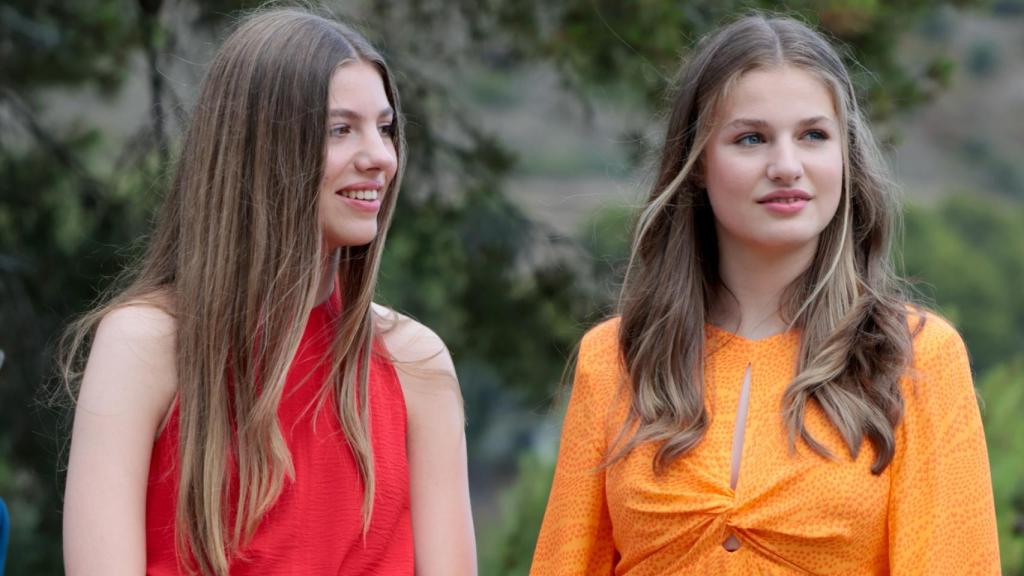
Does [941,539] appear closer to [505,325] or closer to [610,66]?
[610,66]

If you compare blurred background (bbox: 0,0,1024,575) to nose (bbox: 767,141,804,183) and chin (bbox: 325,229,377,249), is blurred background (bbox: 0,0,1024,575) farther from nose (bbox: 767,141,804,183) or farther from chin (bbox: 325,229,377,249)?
chin (bbox: 325,229,377,249)

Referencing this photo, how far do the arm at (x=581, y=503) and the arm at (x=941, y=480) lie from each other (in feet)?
1.78

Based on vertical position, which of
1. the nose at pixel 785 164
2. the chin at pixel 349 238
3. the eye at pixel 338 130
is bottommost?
the chin at pixel 349 238

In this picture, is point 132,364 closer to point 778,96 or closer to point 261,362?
point 261,362

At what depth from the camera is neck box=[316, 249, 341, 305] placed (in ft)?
9.11

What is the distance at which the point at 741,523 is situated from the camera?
2574 mm

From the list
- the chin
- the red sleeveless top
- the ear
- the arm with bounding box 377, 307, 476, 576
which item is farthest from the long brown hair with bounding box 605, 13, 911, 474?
the chin

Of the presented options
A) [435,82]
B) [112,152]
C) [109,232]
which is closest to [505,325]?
[435,82]

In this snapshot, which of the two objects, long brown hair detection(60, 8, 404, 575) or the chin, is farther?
the chin

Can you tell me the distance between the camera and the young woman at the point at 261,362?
2.54 meters

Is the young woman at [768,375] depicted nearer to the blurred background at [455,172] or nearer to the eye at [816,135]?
the eye at [816,135]

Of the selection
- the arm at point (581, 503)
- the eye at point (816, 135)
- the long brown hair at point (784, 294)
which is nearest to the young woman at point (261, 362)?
the arm at point (581, 503)

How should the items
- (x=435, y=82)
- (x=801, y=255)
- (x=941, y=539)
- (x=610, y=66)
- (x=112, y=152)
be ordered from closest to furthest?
(x=941, y=539) → (x=801, y=255) → (x=610, y=66) → (x=435, y=82) → (x=112, y=152)

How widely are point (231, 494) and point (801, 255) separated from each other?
112 centimetres
